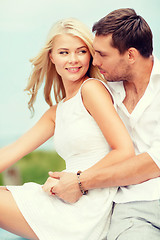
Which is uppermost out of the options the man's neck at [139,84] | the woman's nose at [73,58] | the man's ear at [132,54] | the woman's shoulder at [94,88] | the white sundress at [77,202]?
the woman's nose at [73,58]

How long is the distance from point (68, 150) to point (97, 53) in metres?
0.51

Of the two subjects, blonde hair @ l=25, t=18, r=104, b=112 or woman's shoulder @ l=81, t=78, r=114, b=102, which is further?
blonde hair @ l=25, t=18, r=104, b=112

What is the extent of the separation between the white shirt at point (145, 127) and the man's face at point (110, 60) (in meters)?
0.10

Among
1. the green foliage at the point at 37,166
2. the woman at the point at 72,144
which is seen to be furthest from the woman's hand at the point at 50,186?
the green foliage at the point at 37,166

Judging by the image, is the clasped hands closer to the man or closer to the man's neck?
the man

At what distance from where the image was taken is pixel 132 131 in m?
2.02

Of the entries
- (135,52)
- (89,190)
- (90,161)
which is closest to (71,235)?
(89,190)

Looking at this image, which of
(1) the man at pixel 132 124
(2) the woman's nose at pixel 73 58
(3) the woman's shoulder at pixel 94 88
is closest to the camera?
(1) the man at pixel 132 124

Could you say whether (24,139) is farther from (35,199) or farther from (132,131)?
(132,131)

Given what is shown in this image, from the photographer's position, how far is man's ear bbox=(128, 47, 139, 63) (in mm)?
1972

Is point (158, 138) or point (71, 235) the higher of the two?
point (158, 138)

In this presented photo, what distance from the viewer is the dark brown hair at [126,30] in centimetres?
195

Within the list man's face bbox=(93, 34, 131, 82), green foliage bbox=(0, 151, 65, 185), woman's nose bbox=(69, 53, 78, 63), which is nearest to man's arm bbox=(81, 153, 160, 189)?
man's face bbox=(93, 34, 131, 82)

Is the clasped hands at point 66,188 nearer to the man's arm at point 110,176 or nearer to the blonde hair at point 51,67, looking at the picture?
the man's arm at point 110,176
